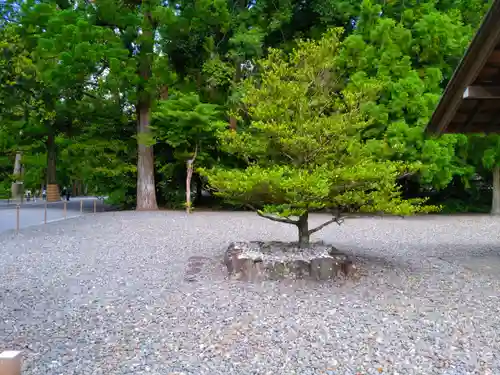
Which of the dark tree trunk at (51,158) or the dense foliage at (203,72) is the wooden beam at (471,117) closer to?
the dense foliage at (203,72)

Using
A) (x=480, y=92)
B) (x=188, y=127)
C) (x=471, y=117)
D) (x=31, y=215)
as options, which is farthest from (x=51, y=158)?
(x=480, y=92)

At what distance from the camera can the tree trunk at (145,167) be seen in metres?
18.1

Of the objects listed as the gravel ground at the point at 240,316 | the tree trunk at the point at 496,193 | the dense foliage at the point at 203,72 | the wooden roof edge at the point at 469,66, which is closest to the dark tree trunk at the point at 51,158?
the dense foliage at the point at 203,72

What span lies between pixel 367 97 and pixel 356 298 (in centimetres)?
330

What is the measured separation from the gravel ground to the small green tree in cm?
109

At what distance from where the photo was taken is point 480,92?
5676 mm

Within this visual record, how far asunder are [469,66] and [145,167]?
1468 cm

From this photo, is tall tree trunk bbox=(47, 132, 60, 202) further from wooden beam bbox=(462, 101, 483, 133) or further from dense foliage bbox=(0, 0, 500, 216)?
wooden beam bbox=(462, 101, 483, 133)

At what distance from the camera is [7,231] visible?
38.1 feet

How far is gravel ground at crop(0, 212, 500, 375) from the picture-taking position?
11.1 feet

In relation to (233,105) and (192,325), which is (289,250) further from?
(233,105)

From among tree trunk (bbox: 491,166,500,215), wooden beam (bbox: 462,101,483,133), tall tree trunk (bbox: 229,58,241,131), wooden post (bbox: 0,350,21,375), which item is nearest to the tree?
tall tree trunk (bbox: 229,58,241,131)

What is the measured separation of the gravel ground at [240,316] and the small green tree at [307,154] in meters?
1.09

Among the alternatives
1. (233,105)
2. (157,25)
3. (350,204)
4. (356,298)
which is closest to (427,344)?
(356,298)
